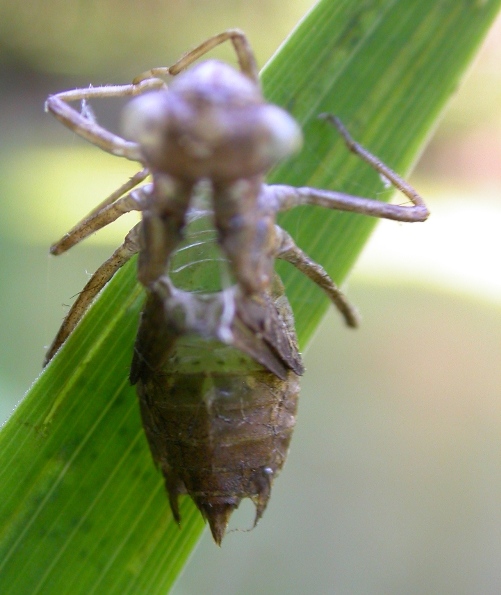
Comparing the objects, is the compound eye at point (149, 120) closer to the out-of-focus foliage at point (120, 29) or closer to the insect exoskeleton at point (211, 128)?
the insect exoskeleton at point (211, 128)

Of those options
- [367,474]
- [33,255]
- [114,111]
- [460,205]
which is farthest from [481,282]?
[33,255]

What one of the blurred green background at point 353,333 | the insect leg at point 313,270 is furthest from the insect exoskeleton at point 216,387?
the blurred green background at point 353,333

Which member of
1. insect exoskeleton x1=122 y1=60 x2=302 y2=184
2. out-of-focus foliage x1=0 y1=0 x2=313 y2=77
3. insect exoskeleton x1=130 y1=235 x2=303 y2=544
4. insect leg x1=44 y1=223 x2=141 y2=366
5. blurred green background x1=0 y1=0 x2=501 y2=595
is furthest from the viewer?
out-of-focus foliage x1=0 y1=0 x2=313 y2=77

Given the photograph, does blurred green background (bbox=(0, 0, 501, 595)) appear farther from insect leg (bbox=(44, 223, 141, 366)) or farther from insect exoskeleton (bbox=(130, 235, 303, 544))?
insect exoskeleton (bbox=(130, 235, 303, 544))

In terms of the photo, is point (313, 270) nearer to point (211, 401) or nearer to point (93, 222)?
point (211, 401)

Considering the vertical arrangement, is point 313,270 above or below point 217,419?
above

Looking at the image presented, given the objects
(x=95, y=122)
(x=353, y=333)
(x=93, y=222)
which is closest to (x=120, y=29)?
(x=353, y=333)

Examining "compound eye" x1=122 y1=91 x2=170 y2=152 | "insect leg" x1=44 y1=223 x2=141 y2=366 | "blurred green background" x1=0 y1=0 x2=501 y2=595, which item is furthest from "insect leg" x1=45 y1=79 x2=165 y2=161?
"blurred green background" x1=0 y1=0 x2=501 y2=595

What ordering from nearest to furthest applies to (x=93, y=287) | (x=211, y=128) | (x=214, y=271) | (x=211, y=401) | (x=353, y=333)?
(x=211, y=128), (x=211, y=401), (x=214, y=271), (x=93, y=287), (x=353, y=333)
